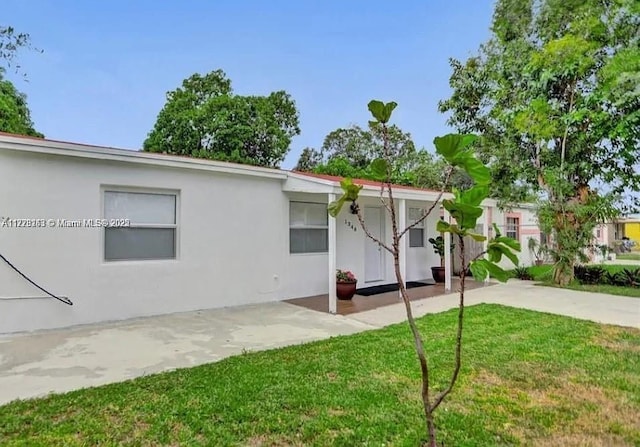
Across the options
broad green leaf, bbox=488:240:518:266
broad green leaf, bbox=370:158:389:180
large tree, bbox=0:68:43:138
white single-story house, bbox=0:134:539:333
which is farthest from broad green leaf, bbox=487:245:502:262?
large tree, bbox=0:68:43:138

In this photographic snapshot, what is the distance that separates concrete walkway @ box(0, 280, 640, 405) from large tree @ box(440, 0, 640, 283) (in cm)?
305

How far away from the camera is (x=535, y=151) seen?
12305mm

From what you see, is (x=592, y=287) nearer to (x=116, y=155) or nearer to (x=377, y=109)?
(x=377, y=109)

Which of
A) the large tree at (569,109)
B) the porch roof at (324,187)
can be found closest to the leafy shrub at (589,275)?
the large tree at (569,109)

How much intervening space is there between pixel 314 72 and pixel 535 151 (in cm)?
1088

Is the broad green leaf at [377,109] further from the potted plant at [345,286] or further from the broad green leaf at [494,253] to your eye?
the potted plant at [345,286]

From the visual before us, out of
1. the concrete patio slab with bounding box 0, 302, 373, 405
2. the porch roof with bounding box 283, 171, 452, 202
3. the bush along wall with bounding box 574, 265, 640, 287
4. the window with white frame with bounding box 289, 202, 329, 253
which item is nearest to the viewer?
the concrete patio slab with bounding box 0, 302, 373, 405

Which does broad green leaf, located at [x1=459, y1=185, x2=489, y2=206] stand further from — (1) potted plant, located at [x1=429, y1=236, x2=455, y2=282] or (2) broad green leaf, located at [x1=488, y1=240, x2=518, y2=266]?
(1) potted plant, located at [x1=429, y1=236, x2=455, y2=282]

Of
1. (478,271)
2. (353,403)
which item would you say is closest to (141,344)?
(353,403)

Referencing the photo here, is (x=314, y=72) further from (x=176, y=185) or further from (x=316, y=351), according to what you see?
(x=316, y=351)

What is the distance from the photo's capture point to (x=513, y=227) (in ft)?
58.0

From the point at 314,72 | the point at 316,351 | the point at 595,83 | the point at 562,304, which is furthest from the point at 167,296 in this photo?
the point at 314,72

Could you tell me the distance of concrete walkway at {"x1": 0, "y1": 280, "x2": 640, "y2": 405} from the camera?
4410 mm

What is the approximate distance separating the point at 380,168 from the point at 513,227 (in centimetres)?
1713
